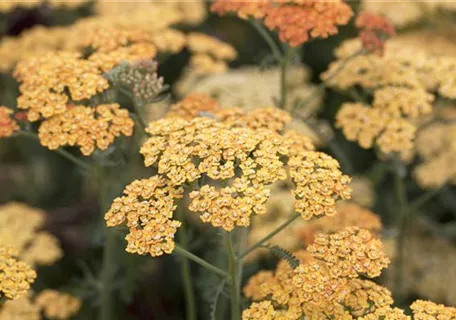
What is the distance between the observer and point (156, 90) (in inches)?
142

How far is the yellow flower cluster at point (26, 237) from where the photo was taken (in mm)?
4391

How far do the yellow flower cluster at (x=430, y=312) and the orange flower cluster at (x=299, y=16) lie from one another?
1462 millimetres

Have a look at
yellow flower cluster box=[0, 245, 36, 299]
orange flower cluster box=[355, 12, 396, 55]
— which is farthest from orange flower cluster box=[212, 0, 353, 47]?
yellow flower cluster box=[0, 245, 36, 299]

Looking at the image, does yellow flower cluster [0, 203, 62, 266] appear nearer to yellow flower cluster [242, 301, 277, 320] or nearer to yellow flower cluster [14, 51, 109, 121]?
yellow flower cluster [14, 51, 109, 121]

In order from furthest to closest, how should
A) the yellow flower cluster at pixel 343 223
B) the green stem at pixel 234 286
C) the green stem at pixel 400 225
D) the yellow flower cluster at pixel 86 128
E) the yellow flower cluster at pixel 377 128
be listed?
the green stem at pixel 400 225
the yellow flower cluster at pixel 343 223
the yellow flower cluster at pixel 377 128
the yellow flower cluster at pixel 86 128
the green stem at pixel 234 286

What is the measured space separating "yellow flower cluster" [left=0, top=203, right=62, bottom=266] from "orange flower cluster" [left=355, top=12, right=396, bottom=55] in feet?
7.43

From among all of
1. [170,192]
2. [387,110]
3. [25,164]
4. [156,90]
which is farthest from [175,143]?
[25,164]

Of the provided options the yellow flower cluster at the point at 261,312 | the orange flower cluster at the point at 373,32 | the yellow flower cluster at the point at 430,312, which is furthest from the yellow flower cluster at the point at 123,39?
the yellow flower cluster at the point at 430,312

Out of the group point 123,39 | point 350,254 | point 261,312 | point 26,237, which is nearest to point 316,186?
point 350,254

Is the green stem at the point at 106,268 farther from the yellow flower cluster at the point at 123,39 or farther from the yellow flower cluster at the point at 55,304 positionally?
the yellow flower cluster at the point at 123,39

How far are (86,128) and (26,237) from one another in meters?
1.29

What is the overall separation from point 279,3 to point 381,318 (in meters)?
1.75

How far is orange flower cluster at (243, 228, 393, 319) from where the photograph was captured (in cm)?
290

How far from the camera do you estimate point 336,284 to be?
2.89 meters
